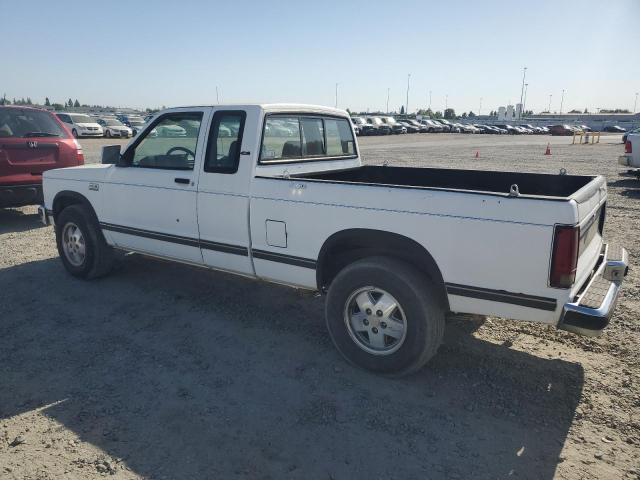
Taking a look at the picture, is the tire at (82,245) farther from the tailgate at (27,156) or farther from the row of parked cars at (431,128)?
the row of parked cars at (431,128)

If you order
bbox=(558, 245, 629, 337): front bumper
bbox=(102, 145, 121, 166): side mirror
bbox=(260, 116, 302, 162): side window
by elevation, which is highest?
bbox=(260, 116, 302, 162): side window

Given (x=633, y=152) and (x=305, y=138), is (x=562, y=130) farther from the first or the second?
(x=305, y=138)

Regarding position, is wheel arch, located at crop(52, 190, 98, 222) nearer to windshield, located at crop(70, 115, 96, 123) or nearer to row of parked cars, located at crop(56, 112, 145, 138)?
row of parked cars, located at crop(56, 112, 145, 138)

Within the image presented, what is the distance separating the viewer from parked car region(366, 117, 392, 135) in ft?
→ 161

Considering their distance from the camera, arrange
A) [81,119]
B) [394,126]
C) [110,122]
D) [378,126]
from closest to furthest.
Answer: [81,119], [110,122], [378,126], [394,126]

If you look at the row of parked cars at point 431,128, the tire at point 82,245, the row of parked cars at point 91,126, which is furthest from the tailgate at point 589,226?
the row of parked cars at point 431,128

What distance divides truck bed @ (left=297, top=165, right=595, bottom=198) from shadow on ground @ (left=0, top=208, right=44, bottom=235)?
19.4 feet

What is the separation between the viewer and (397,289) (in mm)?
3379

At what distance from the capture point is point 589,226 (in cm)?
333

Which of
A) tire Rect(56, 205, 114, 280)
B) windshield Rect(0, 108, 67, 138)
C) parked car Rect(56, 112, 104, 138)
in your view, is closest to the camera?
tire Rect(56, 205, 114, 280)

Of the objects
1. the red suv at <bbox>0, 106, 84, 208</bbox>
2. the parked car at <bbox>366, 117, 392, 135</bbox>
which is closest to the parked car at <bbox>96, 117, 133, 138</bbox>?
the parked car at <bbox>366, 117, 392, 135</bbox>

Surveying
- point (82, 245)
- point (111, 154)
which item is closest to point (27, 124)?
point (82, 245)

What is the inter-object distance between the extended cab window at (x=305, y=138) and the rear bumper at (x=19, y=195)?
5434 mm

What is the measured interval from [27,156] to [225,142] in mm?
5354
